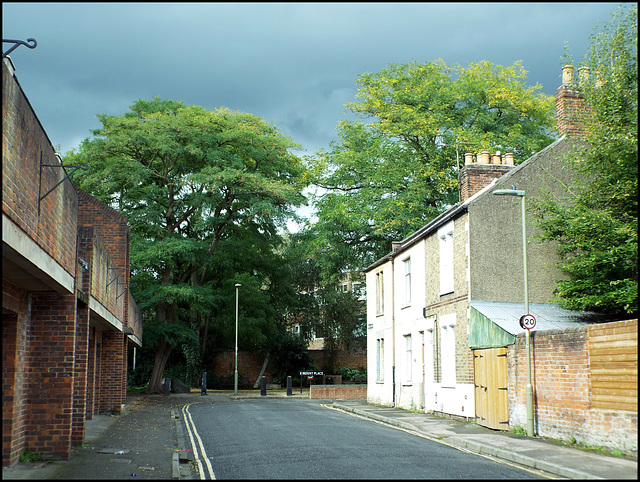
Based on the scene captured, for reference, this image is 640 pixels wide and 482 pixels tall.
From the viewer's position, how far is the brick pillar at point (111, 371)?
73.2ft

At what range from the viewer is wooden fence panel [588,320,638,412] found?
471 inches

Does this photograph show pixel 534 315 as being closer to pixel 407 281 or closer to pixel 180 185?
pixel 407 281

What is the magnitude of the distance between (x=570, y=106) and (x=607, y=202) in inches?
186

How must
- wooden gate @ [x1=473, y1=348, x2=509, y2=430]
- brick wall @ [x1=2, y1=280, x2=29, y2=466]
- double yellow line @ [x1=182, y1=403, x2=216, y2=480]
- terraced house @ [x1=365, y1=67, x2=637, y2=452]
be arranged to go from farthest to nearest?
wooden gate @ [x1=473, y1=348, x2=509, y2=430] → terraced house @ [x1=365, y1=67, x2=637, y2=452] → double yellow line @ [x1=182, y1=403, x2=216, y2=480] → brick wall @ [x1=2, y1=280, x2=29, y2=466]

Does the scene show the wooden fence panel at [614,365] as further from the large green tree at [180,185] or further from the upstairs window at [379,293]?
the large green tree at [180,185]

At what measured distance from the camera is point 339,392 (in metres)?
35.4

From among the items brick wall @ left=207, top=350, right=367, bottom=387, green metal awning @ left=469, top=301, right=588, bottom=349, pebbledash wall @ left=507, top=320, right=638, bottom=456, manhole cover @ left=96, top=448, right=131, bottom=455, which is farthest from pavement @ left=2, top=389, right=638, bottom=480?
brick wall @ left=207, top=350, right=367, bottom=387

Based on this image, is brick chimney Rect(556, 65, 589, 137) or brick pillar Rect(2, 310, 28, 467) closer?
brick pillar Rect(2, 310, 28, 467)

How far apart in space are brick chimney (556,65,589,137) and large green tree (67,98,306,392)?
18.6m

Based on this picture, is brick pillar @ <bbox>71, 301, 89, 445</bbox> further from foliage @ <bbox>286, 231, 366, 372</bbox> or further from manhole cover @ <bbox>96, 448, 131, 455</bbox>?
foliage @ <bbox>286, 231, 366, 372</bbox>

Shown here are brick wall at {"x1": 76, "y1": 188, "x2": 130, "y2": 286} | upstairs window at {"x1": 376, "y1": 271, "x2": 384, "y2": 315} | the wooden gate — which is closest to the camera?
the wooden gate

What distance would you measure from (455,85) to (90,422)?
25.2 metres

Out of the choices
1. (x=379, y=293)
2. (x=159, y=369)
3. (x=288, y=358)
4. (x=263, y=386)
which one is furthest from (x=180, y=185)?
(x=288, y=358)

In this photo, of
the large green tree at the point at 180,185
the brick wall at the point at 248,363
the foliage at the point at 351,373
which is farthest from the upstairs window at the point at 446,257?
the brick wall at the point at 248,363
